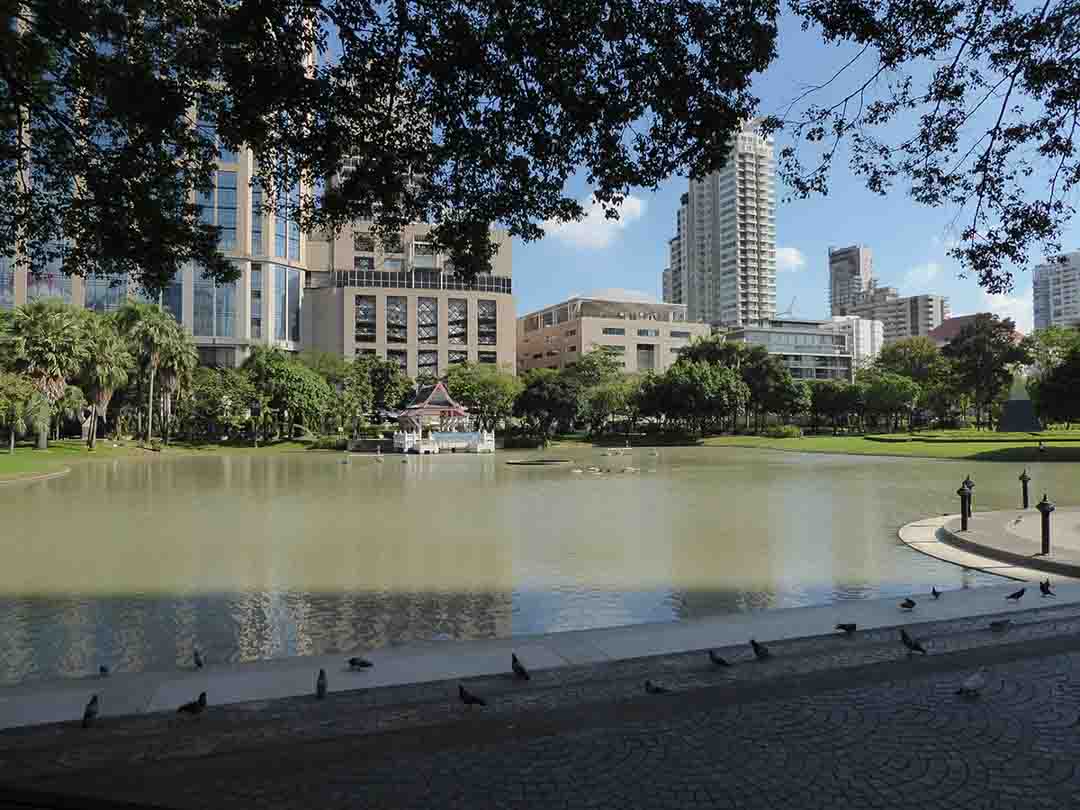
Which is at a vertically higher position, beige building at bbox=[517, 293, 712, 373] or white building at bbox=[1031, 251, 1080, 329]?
white building at bbox=[1031, 251, 1080, 329]

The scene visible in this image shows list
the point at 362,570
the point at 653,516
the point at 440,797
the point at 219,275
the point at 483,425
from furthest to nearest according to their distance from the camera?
the point at 483,425, the point at 653,516, the point at 362,570, the point at 219,275, the point at 440,797

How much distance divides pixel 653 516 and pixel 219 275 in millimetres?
12236

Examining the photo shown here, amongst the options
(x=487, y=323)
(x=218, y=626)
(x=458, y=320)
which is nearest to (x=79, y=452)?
(x=218, y=626)

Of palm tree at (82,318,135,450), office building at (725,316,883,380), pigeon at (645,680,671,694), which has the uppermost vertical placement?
office building at (725,316,883,380)

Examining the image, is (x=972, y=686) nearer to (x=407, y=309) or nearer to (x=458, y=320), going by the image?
(x=407, y=309)

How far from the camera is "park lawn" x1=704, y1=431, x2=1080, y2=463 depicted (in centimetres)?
4200

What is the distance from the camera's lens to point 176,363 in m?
63.2

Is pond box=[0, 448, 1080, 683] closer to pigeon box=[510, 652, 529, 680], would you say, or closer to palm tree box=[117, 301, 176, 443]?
pigeon box=[510, 652, 529, 680]

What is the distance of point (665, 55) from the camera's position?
794 centimetres

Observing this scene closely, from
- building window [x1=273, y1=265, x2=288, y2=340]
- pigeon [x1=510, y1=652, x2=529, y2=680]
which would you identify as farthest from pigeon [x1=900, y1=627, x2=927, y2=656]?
building window [x1=273, y1=265, x2=288, y2=340]

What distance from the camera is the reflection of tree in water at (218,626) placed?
777 centimetres

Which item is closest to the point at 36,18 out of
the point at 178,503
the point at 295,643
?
the point at 295,643

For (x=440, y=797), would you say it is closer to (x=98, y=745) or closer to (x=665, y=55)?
(x=98, y=745)

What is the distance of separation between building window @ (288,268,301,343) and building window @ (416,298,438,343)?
18.7 meters
